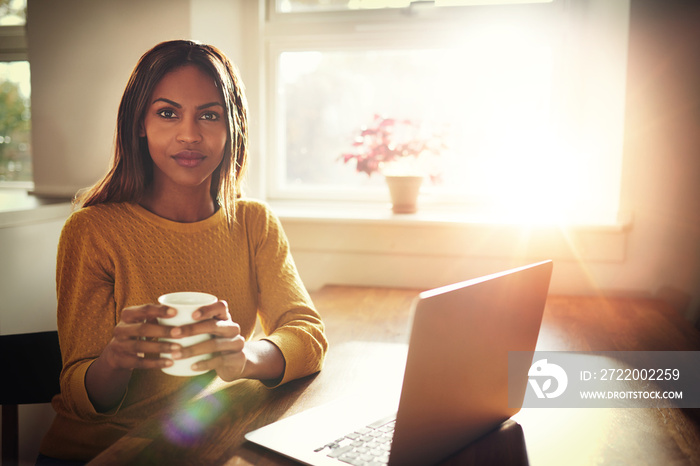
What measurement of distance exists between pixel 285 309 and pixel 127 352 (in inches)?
17.7

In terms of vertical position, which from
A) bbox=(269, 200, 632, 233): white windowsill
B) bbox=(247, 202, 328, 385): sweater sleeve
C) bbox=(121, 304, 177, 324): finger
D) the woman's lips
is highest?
the woman's lips

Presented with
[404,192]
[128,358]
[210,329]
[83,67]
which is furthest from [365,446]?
[83,67]

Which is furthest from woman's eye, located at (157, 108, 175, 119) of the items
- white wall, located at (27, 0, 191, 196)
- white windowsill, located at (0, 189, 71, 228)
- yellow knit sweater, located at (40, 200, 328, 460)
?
white wall, located at (27, 0, 191, 196)

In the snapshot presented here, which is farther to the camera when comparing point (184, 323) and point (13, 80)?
point (13, 80)

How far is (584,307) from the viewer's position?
1701 millimetres

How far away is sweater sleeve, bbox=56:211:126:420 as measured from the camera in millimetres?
944

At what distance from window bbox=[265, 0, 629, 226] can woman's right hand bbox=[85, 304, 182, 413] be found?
1.49 m

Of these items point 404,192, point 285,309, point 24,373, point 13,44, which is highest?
point 13,44

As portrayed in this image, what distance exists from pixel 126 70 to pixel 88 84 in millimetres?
140

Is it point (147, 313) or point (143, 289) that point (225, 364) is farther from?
point (143, 289)

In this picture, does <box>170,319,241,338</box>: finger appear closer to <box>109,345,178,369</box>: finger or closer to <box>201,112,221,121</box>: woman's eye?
<box>109,345,178,369</box>: finger

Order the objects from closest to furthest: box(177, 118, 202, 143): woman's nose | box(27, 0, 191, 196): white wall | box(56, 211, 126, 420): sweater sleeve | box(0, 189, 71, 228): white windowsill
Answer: box(56, 211, 126, 420): sweater sleeve
box(177, 118, 202, 143): woman's nose
box(0, 189, 71, 228): white windowsill
box(27, 0, 191, 196): white wall

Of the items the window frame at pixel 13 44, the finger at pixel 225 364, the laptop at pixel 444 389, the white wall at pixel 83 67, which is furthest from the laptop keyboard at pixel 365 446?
the window frame at pixel 13 44

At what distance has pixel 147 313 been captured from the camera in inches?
27.6
